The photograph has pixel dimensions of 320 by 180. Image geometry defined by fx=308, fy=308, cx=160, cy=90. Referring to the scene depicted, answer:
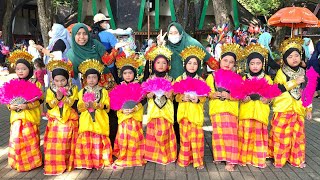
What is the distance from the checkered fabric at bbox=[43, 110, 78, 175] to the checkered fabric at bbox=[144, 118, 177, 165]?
108cm

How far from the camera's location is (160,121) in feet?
14.4

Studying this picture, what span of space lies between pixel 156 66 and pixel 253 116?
5.02ft

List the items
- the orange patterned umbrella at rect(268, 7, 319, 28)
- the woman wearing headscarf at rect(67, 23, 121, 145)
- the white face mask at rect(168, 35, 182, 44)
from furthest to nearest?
1. the orange patterned umbrella at rect(268, 7, 319, 28)
2. the white face mask at rect(168, 35, 182, 44)
3. the woman wearing headscarf at rect(67, 23, 121, 145)

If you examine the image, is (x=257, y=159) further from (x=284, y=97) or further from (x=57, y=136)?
(x=57, y=136)

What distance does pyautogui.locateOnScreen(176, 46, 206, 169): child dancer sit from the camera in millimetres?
4285

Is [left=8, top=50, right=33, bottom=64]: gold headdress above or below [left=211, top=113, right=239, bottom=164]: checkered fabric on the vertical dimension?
above

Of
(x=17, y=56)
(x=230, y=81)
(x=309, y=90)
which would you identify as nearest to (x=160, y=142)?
(x=230, y=81)

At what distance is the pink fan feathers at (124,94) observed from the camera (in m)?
4.23

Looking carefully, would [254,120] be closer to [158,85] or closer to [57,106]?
[158,85]

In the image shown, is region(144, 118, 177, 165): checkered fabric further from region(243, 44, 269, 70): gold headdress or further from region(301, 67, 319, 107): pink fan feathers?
region(301, 67, 319, 107): pink fan feathers

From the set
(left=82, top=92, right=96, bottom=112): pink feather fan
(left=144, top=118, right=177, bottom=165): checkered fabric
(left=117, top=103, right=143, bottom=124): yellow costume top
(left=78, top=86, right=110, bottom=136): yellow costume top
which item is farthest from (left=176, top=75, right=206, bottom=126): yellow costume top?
(left=82, top=92, right=96, bottom=112): pink feather fan

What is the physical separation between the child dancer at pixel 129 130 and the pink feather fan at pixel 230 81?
117cm

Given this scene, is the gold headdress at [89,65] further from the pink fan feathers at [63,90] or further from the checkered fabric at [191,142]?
the checkered fabric at [191,142]

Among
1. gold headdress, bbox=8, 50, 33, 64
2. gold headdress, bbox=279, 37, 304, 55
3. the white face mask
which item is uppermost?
the white face mask
